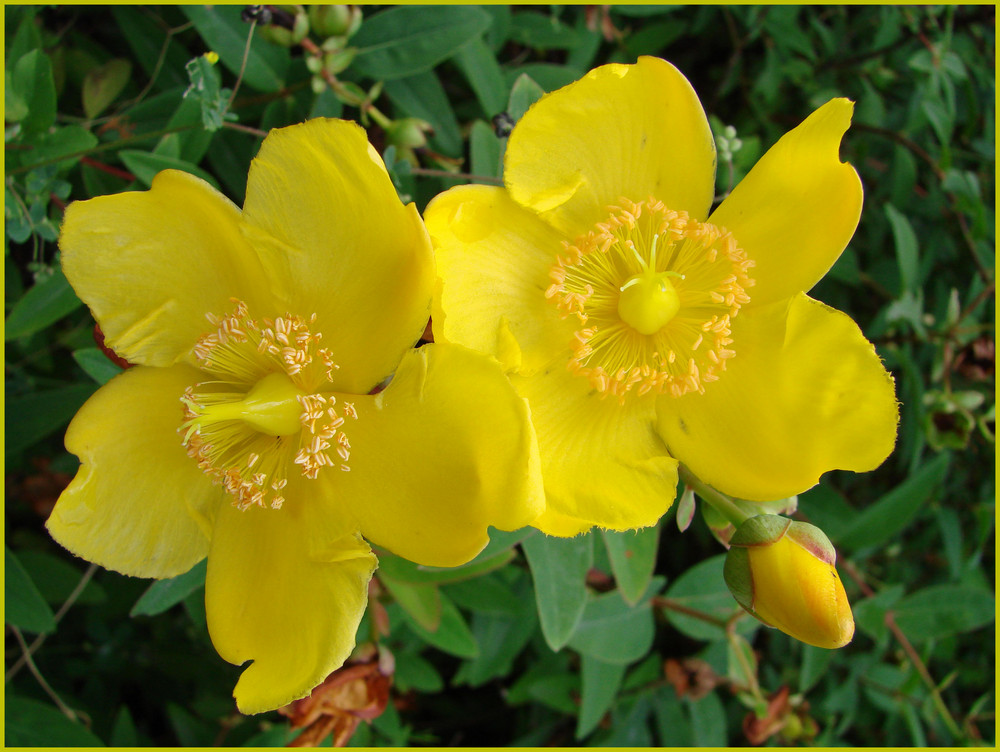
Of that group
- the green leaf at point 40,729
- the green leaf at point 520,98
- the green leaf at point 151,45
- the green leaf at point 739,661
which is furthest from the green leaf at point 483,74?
the green leaf at point 40,729

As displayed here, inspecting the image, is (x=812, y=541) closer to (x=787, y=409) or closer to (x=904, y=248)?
(x=787, y=409)

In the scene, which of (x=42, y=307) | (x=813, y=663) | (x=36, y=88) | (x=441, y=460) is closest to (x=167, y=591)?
(x=42, y=307)

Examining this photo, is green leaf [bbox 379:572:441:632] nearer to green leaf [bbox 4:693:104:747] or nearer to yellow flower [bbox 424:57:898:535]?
yellow flower [bbox 424:57:898:535]

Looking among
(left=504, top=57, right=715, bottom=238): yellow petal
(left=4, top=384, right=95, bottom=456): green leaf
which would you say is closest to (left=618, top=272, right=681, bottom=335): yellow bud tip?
(left=504, top=57, right=715, bottom=238): yellow petal

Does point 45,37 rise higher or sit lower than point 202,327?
higher

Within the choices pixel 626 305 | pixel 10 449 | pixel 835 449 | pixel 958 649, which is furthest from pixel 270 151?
pixel 958 649

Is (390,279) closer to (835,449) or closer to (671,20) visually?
(835,449)
